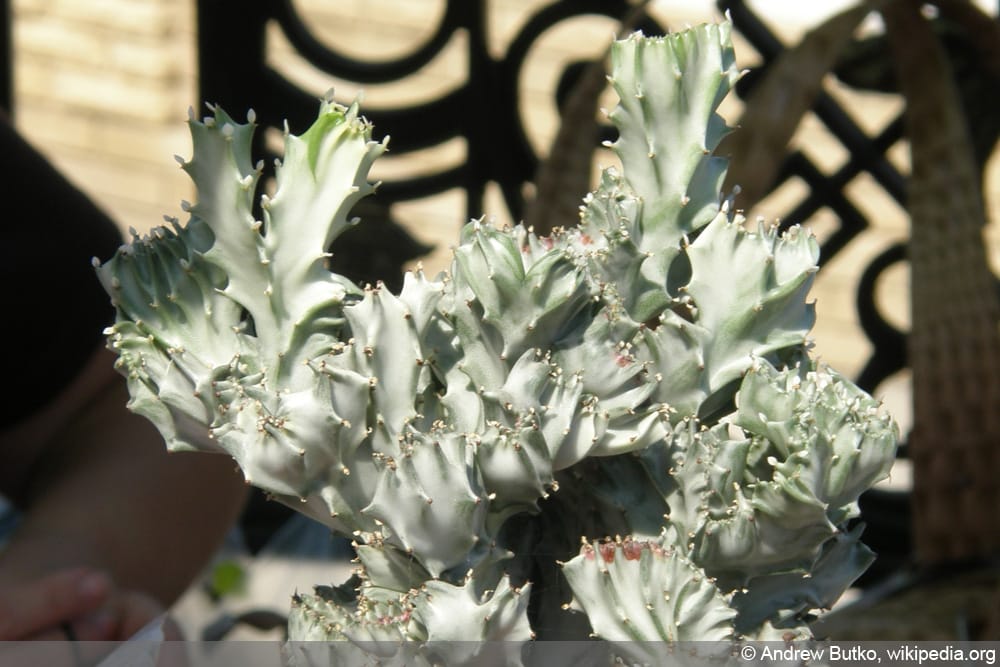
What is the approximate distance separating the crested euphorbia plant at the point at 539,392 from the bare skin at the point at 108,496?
16.3 inches

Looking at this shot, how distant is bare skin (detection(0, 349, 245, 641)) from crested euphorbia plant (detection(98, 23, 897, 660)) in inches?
16.3

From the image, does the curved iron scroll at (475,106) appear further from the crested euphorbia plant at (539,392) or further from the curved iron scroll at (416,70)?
the crested euphorbia plant at (539,392)

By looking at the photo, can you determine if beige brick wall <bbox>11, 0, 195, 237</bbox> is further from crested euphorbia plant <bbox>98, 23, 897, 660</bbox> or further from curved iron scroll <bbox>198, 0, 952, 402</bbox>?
crested euphorbia plant <bbox>98, 23, 897, 660</bbox>

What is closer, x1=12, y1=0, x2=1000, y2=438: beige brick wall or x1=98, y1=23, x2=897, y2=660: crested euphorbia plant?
x1=98, y1=23, x2=897, y2=660: crested euphorbia plant

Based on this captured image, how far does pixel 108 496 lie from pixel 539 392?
0.63m

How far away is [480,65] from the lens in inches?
57.0

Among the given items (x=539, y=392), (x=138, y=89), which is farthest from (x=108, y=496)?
(x=138, y=89)

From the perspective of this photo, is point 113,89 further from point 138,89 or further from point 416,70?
point 416,70

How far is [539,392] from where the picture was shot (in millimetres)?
400

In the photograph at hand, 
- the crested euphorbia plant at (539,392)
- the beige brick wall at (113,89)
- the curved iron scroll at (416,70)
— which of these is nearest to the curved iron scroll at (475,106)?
the curved iron scroll at (416,70)

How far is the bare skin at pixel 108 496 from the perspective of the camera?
2.99ft

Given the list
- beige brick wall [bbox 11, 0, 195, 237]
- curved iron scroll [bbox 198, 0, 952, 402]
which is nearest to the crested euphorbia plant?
curved iron scroll [bbox 198, 0, 952, 402]

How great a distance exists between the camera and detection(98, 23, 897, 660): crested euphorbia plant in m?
0.40

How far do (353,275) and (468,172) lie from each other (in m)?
0.30
